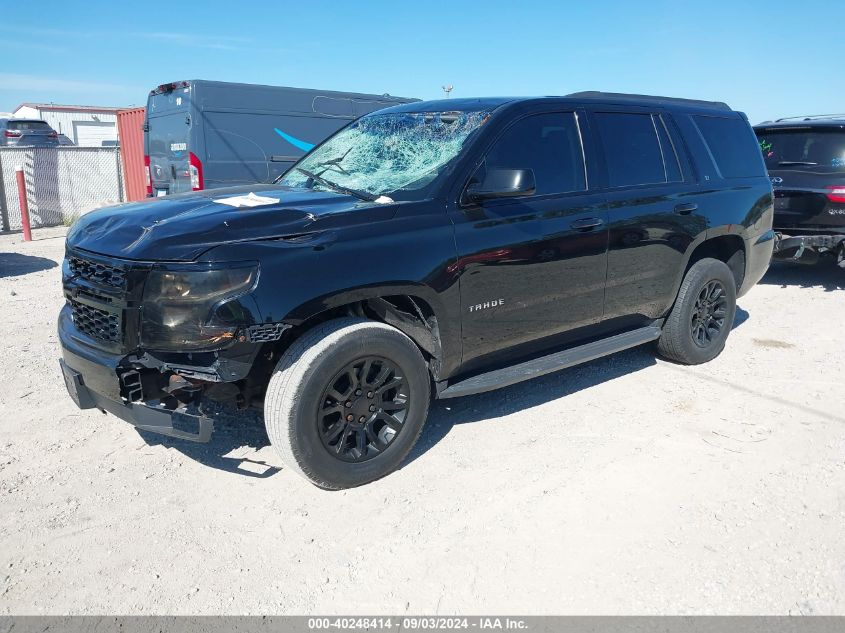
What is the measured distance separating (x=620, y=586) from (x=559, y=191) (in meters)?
2.33

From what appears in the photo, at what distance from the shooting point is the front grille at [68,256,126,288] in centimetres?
306

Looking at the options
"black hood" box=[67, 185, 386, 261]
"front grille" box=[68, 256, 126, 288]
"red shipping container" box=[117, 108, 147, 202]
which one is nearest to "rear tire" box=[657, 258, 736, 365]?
"black hood" box=[67, 185, 386, 261]

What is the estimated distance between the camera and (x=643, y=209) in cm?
453

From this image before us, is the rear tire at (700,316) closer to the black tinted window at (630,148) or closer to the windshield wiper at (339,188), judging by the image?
the black tinted window at (630,148)

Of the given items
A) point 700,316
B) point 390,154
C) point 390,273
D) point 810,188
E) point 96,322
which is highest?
point 390,154

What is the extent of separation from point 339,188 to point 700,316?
3090 millimetres

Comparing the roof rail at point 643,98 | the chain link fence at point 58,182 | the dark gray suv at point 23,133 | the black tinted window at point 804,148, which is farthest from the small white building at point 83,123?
the roof rail at point 643,98

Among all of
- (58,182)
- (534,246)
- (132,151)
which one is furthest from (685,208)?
(58,182)

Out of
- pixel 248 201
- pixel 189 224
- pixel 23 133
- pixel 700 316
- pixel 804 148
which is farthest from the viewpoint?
pixel 23 133

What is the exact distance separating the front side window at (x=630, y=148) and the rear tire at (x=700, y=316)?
2.83ft

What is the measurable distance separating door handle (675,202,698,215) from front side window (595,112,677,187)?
0.71ft

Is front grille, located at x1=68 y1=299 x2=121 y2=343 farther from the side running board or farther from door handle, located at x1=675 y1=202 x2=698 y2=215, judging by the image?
door handle, located at x1=675 y1=202 x2=698 y2=215

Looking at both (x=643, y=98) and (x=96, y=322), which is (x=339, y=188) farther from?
(x=643, y=98)

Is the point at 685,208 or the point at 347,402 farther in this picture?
the point at 685,208
